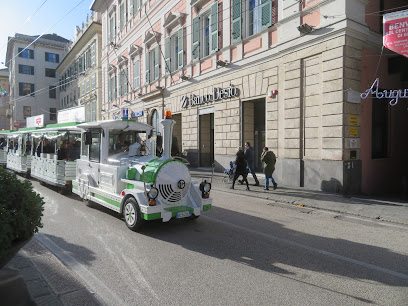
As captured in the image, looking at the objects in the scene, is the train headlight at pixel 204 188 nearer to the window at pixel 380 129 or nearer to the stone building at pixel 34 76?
the window at pixel 380 129

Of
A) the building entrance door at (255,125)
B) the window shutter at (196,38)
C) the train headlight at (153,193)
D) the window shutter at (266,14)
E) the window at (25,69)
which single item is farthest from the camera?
the window at (25,69)

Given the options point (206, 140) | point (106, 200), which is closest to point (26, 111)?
point (206, 140)

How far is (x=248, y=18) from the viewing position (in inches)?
548

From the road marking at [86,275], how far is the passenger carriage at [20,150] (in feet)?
33.3

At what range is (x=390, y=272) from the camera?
13.1 ft

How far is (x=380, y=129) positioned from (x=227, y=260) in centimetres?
1074

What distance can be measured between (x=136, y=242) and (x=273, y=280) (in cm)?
248

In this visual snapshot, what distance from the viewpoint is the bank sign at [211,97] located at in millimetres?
14594

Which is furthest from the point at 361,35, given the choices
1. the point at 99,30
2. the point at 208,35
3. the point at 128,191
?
the point at 99,30

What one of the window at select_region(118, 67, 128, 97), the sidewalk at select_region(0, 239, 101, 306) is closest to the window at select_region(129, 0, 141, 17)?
the window at select_region(118, 67, 128, 97)

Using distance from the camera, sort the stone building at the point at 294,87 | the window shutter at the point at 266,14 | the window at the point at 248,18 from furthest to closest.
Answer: the window at the point at 248,18, the window shutter at the point at 266,14, the stone building at the point at 294,87

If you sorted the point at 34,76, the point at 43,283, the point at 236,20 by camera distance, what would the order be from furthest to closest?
the point at 34,76 < the point at 236,20 < the point at 43,283

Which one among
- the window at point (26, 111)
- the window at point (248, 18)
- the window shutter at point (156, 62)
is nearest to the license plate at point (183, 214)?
the window at point (248, 18)

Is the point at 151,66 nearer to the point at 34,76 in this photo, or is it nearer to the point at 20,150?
the point at 20,150
